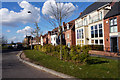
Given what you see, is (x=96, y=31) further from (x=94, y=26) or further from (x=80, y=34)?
(x=80, y=34)

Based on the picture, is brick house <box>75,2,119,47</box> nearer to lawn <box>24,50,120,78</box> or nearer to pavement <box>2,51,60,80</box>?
lawn <box>24,50,120,78</box>

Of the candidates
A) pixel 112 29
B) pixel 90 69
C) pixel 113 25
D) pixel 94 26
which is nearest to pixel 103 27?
pixel 112 29

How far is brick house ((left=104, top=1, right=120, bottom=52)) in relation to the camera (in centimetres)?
1388

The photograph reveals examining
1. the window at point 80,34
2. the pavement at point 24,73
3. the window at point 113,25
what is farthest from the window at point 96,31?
the pavement at point 24,73

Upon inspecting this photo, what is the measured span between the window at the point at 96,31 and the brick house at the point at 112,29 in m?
1.68

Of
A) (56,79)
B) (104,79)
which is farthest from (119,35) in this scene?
(56,79)

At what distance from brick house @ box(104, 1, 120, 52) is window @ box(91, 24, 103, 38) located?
5.52 ft

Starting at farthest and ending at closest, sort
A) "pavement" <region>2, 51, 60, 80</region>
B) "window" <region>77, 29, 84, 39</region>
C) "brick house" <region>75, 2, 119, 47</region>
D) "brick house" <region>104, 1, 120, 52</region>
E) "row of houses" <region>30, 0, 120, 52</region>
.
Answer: "window" <region>77, 29, 84, 39</region> → "brick house" <region>75, 2, 119, 47</region> → "row of houses" <region>30, 0, 120, 52</region> → "brick house" <region>104, 1, 120, 52</region> → "pavement" <region>2, 51, 60, 80</region>

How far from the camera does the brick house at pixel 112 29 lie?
1388cm

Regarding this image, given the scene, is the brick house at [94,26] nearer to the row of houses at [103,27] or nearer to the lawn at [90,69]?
the row of houses at [103,27]

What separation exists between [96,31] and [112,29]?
4345mm

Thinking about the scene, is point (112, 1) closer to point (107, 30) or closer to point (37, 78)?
point (107, 30)

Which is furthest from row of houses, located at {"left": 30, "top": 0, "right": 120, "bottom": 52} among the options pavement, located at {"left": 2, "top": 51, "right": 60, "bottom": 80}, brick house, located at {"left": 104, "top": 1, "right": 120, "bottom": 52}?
pavement, located at {"left": 2, "top": 51, "right": 60, "bottom": 80}

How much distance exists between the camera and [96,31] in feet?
63.6
